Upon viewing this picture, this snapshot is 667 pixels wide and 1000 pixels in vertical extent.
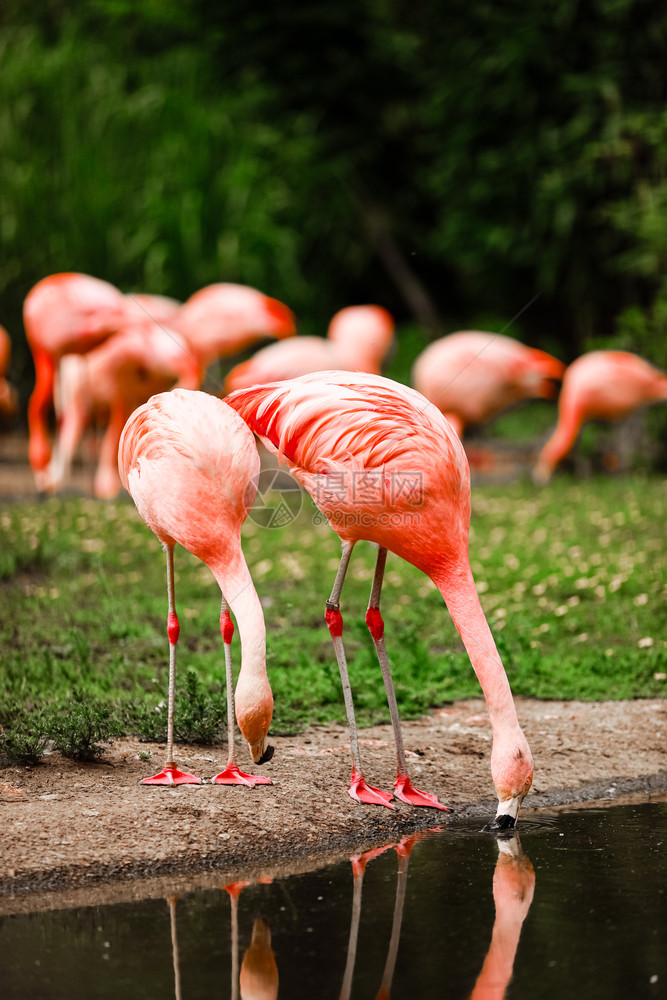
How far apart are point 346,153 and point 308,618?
11.7 metres

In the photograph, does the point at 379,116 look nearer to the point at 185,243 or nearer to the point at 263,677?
the point at 185,243

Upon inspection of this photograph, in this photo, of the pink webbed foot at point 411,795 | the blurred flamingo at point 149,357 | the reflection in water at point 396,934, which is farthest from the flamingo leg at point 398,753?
the blurred flamingo at point 149,357

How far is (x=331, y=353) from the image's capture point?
9109 mm

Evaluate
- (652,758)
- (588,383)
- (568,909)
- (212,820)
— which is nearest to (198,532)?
(212,820)

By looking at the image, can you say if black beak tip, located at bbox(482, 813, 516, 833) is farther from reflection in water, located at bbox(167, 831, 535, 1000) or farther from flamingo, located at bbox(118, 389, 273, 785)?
flamingo, located at bbox(118, 389, 273, 785)

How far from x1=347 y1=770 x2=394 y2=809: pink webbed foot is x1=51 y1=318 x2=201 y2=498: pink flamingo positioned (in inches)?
225

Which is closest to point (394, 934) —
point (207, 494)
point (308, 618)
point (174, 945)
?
point (174, 945)

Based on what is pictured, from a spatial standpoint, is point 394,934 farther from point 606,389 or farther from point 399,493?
point 606,389

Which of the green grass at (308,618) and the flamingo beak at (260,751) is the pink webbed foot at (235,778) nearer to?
the flamingo beak at (260,751)

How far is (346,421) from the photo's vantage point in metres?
3.69

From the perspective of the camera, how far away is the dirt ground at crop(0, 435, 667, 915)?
321cm

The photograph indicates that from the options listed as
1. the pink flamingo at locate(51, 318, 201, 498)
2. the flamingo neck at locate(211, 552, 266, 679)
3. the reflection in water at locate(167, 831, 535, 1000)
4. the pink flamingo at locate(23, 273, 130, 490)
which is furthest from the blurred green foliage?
the reflection in water at locate(167, 831, 535, 1000)

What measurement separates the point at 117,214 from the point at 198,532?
8.99 meters

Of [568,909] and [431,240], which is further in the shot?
[431,240]
